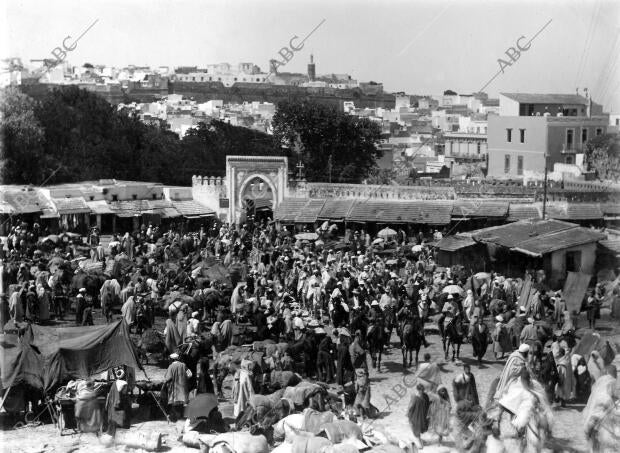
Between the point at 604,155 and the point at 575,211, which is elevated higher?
the point at 604,155

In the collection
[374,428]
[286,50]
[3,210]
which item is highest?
[286,50]

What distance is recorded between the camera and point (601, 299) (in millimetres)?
21109

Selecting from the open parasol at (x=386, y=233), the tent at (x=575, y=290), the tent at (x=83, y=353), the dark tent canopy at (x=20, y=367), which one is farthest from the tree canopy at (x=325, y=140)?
the dark tent canopy at (x=20, y=367)

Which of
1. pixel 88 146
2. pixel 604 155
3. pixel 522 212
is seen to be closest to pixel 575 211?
pixel 522 212

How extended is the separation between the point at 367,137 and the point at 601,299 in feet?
112

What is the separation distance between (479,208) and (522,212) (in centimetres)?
129

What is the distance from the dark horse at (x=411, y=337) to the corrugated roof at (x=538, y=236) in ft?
23.9

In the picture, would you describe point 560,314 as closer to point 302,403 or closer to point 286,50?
point 302,403

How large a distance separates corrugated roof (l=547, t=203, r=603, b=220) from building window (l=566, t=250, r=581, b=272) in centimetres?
846

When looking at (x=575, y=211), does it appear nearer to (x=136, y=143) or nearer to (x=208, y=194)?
(x=208, y=194)

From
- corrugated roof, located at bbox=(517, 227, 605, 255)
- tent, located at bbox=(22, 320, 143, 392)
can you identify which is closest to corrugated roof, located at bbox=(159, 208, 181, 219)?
corrugated roof, located at bbox=(517, 227, 605, 255)

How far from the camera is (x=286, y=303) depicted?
20.5 m

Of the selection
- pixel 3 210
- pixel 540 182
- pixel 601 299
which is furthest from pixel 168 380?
pixel 540 182

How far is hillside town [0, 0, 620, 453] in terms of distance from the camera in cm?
1416
